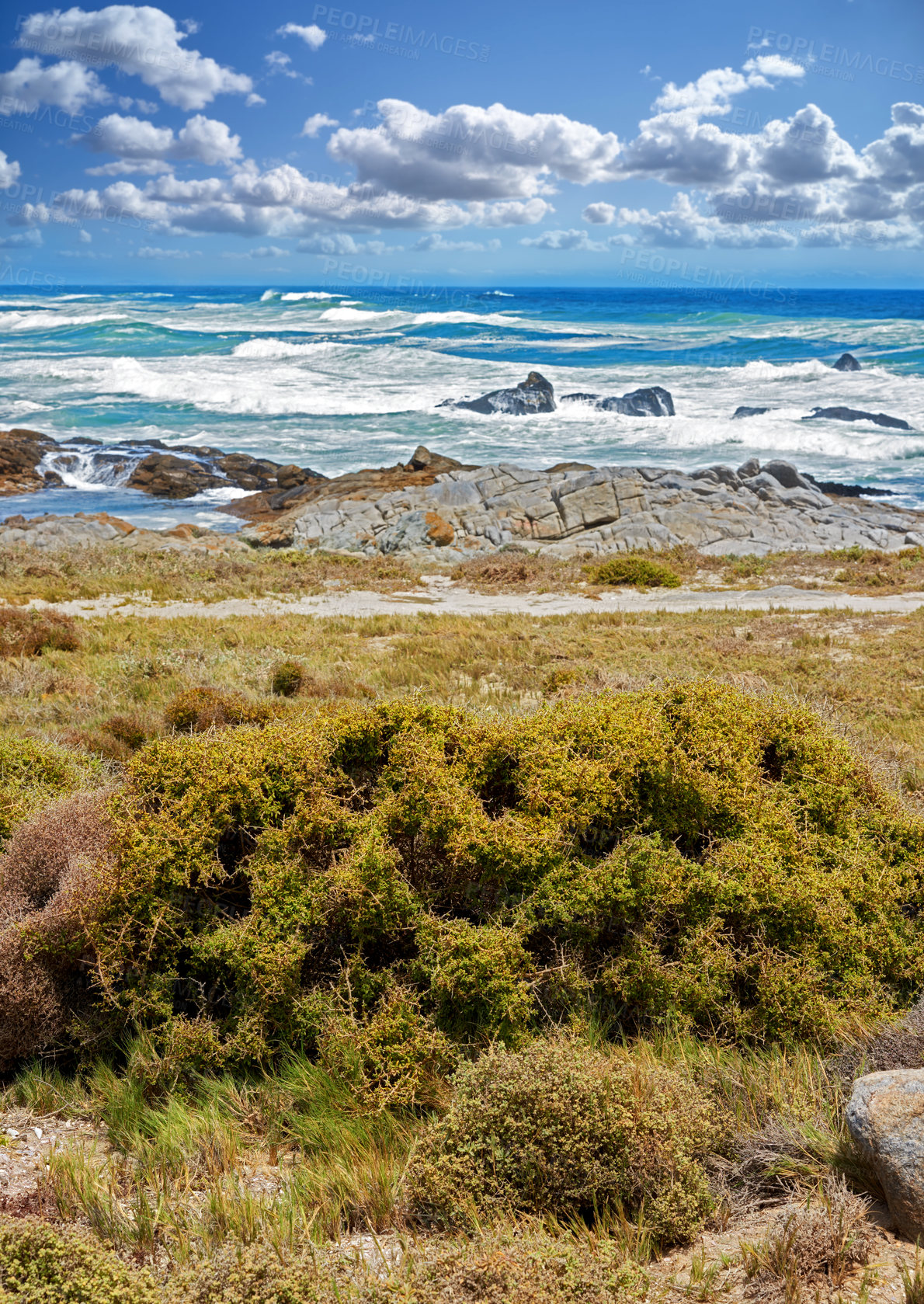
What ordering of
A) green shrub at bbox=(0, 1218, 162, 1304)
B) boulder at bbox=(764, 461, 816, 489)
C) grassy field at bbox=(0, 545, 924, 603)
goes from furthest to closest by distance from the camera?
boulder at bbox=(764, 461, 816, 489) → grassy field at bbox=(0, 545, 924, 603) → green shrub at bbox=(0, 1218, 162, 1304)

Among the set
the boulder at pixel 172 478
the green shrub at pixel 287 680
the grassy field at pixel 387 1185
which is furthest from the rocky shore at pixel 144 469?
the grassy field at pixel 387 1185

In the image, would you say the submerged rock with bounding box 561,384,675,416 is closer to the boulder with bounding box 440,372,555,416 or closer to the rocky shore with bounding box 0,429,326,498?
the boulder with bounding box 440,372,555,416

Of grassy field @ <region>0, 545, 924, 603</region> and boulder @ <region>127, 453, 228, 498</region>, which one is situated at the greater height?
boulder @ <region>127, 453, 228, 498</region>

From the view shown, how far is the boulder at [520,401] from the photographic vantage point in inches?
2269

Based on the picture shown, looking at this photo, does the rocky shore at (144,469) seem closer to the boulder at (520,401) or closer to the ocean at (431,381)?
the ocean at (431,381)

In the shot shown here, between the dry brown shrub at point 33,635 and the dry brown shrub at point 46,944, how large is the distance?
8458 mm

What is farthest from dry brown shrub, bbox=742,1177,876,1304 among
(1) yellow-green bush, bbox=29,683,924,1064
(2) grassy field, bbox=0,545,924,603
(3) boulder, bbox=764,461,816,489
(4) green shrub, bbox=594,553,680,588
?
(3) boulder, bbox=764,461,816,489

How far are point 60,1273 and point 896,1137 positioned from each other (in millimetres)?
2642

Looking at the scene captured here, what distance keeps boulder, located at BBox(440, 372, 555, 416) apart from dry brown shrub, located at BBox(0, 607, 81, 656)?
46.8m

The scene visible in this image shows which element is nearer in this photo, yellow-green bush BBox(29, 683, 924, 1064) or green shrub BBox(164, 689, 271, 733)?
yellow-green bush BBox(29, 683, 924, 1064)

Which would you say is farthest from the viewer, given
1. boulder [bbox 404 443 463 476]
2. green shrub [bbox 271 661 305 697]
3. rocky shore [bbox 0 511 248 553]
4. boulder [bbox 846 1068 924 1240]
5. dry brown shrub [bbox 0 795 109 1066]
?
boulder [bbox 404 443 463 476]

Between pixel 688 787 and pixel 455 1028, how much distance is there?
1649mm

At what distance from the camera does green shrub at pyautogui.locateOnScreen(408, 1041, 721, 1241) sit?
304 cm

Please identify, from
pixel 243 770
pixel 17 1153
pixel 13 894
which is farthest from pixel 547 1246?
pixel 13 894
